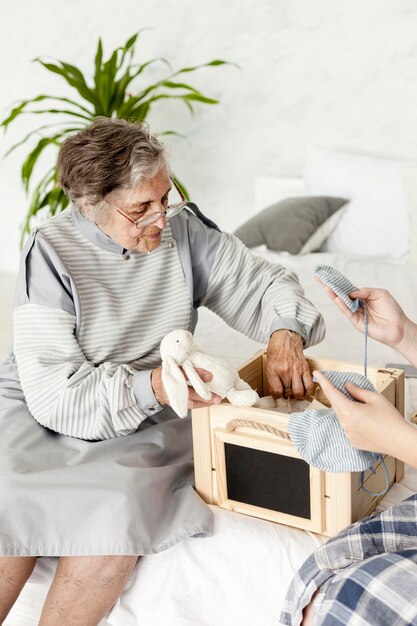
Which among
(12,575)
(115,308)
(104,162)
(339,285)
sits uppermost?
(104,162)

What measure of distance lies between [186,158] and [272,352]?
217cm

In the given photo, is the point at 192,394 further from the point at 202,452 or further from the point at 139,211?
the point at 139,211

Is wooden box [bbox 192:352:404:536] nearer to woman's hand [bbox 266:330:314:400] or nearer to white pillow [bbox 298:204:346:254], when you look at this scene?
woman's hand [bbox 266:330:314:400]

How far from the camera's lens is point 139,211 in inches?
61.8

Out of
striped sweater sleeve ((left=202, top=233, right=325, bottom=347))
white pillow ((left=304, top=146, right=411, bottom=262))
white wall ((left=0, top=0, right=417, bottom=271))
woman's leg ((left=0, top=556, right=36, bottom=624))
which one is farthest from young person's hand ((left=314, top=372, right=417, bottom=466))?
white wall ((left=0, top=0, right=417, bottom=271))

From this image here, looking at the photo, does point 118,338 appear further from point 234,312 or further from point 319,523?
point 319,523

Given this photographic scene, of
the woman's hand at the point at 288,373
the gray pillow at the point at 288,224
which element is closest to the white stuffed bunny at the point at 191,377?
the woman's hand at the point at 288,373

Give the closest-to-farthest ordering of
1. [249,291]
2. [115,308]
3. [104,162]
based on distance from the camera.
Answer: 1. [104,162]
2. [115,308]
3. [249,291]

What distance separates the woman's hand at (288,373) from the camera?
1526mm

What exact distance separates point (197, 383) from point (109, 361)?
0.33 meters

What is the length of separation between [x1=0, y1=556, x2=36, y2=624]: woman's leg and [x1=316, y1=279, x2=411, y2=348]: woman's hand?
75cm

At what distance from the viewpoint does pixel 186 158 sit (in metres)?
3.57

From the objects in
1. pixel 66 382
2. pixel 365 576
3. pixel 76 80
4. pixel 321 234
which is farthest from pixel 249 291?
pixel 76 80

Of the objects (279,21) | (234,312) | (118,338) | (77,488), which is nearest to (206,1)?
(279,21)
